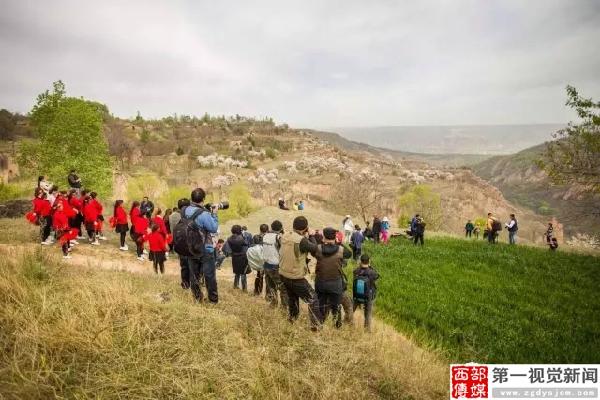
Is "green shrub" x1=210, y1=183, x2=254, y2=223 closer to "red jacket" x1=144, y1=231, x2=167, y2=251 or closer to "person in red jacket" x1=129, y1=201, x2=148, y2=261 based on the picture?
"person in red jacket" x1=129, y1=201, x2=148, y2=261

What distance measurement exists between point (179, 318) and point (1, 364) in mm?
2041

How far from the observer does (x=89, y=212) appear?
1320 cm

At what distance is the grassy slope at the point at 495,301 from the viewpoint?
9.35 metres

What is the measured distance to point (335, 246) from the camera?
7.34 m

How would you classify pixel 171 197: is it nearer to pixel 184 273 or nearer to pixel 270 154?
pixel 184 273

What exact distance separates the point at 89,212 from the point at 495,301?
14.7 metres

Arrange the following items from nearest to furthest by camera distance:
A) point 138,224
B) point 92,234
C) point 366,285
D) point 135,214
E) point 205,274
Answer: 1. point 205,274
2. point 366,285
3. point 138,224
4. point 135,214
5. point 92,234

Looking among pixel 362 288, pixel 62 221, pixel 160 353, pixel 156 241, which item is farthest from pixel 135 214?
pixel 160 353

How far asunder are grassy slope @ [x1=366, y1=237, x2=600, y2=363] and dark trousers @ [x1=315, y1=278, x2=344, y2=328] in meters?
3.15

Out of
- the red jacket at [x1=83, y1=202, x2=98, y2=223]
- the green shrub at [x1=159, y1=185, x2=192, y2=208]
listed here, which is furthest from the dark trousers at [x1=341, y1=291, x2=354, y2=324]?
the green shrub at [x1=159, y1=185, x2=192, y2=208]

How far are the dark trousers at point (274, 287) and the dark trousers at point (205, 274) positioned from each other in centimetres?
131

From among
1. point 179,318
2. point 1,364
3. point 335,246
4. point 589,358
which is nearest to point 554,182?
point 589,358

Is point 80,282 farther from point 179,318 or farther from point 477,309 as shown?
point 477,309

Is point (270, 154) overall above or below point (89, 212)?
above
